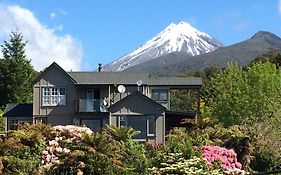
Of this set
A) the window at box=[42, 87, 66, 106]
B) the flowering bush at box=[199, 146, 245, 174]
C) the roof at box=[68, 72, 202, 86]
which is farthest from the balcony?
the flowering bush at box=[199, 146, 245, 174]

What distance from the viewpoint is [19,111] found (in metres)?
47.1

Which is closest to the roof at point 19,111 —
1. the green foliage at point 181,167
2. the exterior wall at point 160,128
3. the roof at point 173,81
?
the roof at point 173,81

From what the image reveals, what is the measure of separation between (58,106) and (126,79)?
525cm

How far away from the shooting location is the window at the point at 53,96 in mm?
45031

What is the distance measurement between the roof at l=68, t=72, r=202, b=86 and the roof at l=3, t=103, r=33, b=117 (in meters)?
4.04

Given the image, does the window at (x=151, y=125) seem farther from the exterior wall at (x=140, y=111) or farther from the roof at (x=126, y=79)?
the roof at (x=126, y=79)

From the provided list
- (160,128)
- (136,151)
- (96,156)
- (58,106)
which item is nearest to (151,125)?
(160,128)

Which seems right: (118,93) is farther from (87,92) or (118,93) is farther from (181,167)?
(181,167)

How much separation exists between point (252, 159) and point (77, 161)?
338 inches

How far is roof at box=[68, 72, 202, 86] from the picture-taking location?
150 feet

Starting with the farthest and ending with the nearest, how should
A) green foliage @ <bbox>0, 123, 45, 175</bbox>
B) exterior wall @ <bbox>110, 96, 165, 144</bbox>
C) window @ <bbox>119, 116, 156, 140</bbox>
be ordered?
exterior wall @ <bbox>110, 96, 165, 144</bbox>
window @ <bbox>119, 116, 156, 140</bbox>
green foliage @ <bbox>0, 123, 45, 175</bbox>

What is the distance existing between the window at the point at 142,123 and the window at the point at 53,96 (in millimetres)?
6841

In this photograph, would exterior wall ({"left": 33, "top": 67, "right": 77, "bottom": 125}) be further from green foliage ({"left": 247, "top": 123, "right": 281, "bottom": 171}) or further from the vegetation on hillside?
the vegetation on hillside

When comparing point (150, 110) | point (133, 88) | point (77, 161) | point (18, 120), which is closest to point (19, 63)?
point (18, 120)
